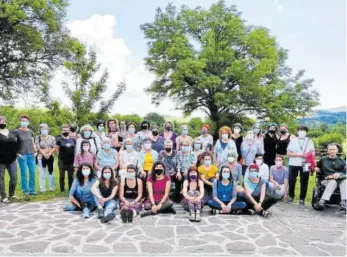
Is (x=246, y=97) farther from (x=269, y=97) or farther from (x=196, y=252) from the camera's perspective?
(x=196, y=252)

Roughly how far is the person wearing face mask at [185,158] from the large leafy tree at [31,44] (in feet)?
50.1

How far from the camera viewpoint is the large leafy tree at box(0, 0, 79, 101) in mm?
22391

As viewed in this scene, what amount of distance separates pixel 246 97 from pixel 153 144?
20.4 m

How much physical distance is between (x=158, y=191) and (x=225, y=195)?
1.46 m

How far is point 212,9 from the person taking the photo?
1165 inches

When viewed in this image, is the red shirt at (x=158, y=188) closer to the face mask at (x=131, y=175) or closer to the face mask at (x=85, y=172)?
the face mask at (x=131, y=175)

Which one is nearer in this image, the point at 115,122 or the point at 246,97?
the point at 115,122

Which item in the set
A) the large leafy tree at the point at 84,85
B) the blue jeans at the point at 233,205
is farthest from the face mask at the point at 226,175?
the large leafy tree at the point at 84,85

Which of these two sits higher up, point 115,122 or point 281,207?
point 115,122

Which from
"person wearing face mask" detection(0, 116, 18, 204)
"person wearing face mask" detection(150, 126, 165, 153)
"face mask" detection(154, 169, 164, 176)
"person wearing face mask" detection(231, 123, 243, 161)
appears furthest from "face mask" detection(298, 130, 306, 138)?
"person wearing face mask" detection(0, 116, 18, 204)

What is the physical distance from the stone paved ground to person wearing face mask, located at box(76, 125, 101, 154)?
1815 millimetres

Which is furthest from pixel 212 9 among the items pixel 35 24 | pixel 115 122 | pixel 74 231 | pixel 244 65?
pixel 74 231

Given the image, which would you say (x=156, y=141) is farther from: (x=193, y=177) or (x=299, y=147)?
(x=299, y=147)

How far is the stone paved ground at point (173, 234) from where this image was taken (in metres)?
5.78
